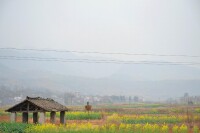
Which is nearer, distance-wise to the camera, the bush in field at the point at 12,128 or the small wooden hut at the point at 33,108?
the bush in field at the point at 12,128

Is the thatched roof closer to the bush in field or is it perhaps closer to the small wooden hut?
the small wooden hut

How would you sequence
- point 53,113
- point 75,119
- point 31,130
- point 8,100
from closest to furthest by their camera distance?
point 31,130 → point 53,113 → point 75,119 → point 8,100

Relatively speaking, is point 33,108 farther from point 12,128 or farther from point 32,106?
point 12,128

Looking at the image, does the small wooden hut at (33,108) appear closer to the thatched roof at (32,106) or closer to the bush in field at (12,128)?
the thatched roof at (32,106)

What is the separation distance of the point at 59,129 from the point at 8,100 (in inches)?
6264

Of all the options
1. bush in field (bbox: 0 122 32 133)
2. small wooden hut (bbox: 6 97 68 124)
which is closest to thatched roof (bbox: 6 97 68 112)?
small wooden hut (bbox: 6 97 68 124)

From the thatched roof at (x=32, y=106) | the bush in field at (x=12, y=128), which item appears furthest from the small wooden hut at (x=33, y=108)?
the bush in field at (x=12, y=128)

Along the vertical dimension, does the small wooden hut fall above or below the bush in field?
above

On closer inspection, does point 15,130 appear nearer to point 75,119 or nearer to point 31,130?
point 31,130

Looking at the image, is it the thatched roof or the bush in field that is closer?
the bush in field

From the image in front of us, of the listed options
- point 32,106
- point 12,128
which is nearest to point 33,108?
point 32,106

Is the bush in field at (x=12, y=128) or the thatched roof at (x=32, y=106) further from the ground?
the thatched roof at (x=32, y=106)

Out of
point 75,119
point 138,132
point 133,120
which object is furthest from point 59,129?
point 75,119

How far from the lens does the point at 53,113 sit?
38031mm
